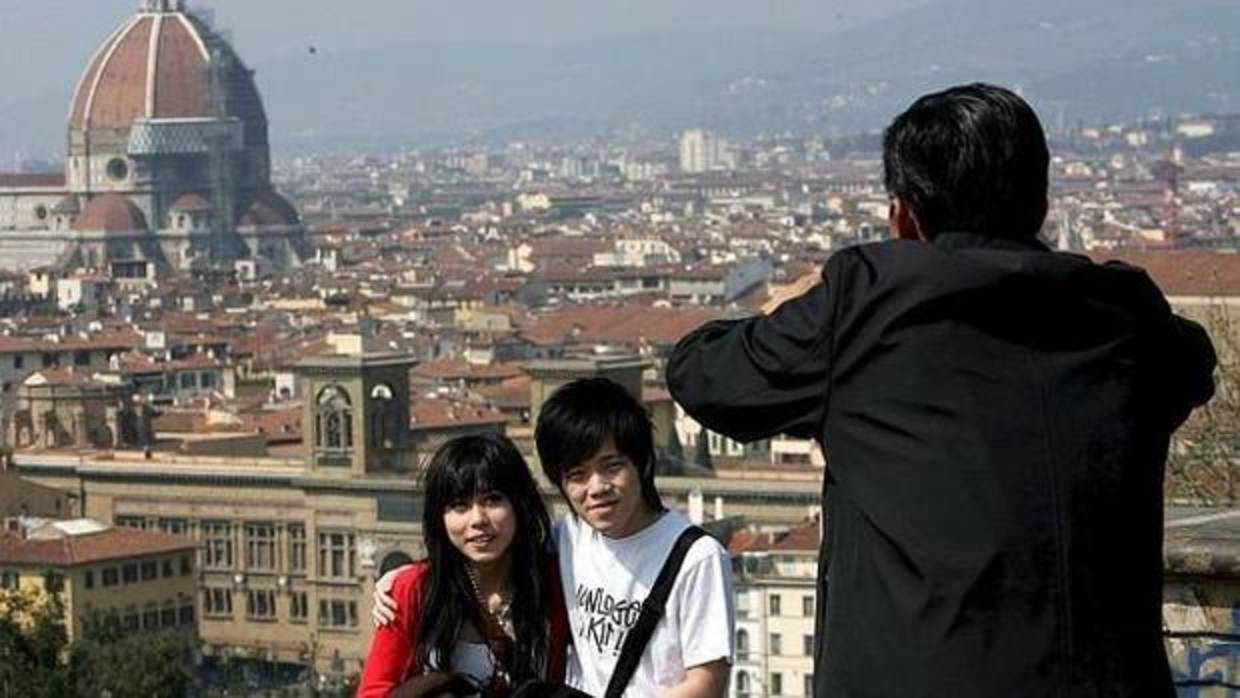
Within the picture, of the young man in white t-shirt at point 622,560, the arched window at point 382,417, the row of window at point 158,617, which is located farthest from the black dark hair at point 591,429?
the arched window at point 382,417

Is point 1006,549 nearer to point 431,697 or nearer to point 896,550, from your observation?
point 896,550

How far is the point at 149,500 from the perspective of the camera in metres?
40.9

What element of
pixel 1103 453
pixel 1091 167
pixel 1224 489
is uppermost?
pixel 1103 453

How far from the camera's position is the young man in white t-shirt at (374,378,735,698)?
397 centimetres

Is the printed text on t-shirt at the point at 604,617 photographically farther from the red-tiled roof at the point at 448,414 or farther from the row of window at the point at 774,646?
the red-tiled roof at the point at 448,414

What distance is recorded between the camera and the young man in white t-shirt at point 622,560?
397cm

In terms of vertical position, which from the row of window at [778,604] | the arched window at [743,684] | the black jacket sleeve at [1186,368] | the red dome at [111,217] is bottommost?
the red dome at [111,217]

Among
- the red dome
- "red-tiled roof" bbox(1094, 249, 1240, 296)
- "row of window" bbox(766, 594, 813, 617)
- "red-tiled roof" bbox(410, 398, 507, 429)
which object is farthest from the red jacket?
the red dome

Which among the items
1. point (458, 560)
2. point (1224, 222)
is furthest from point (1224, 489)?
point (1224, 222)

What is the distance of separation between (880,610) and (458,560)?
859 millimetres

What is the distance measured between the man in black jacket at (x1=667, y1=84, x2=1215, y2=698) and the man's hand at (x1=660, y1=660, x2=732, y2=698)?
1.60ft

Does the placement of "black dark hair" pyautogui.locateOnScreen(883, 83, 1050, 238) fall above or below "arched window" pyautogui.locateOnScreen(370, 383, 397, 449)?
above

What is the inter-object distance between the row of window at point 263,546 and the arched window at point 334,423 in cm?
82

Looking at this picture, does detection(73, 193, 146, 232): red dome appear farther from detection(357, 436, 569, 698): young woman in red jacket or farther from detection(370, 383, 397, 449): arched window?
detection(357, 436, 569, 698): young woman in red jacket
